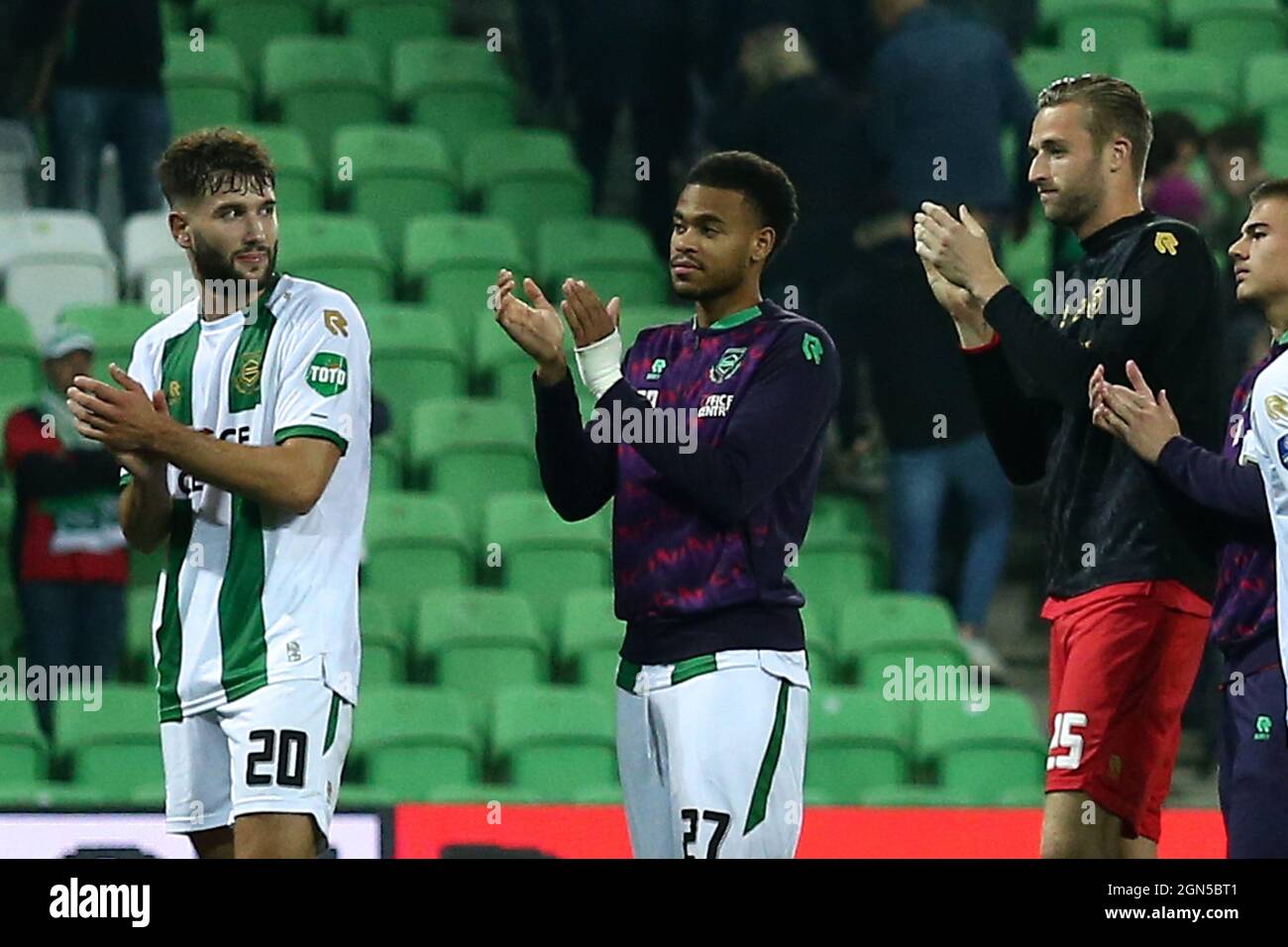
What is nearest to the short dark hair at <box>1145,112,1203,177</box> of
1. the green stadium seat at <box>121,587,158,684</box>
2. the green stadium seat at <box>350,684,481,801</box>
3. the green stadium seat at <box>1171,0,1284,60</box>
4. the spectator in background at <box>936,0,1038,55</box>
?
the spectator in background at <box>936,0,1038,55</box>

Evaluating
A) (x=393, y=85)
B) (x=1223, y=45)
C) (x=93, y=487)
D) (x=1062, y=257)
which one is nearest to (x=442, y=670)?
(x=93, y=487)

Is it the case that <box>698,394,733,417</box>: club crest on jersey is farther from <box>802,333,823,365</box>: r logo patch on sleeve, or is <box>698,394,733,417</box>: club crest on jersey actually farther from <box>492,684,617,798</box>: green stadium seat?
<box>492,684,617,798</box>: green stadium seat

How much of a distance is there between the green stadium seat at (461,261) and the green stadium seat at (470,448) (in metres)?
0.85

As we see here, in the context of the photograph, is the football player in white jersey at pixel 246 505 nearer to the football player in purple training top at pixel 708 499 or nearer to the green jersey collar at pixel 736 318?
the football player in purple training top at pixel 708 499

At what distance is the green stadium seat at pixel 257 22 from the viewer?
37.1 feet

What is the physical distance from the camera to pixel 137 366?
5266 millimetres

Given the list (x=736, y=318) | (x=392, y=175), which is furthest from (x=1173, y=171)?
(x=736, y=318)

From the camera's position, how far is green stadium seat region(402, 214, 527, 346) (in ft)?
32.9

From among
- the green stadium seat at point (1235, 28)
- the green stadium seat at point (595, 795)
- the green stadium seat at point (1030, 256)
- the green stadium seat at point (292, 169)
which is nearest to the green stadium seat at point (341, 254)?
the green stadium seat at point (292, 169)

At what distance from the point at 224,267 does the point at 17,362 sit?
4392mm

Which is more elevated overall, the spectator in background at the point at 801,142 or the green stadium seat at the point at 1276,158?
the green stadium seat at the point at 1276,158

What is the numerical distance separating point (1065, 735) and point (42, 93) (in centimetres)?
652

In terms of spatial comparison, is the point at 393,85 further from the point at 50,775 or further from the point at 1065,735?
the point at 1065,735

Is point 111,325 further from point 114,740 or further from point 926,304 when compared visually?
point 926,304
